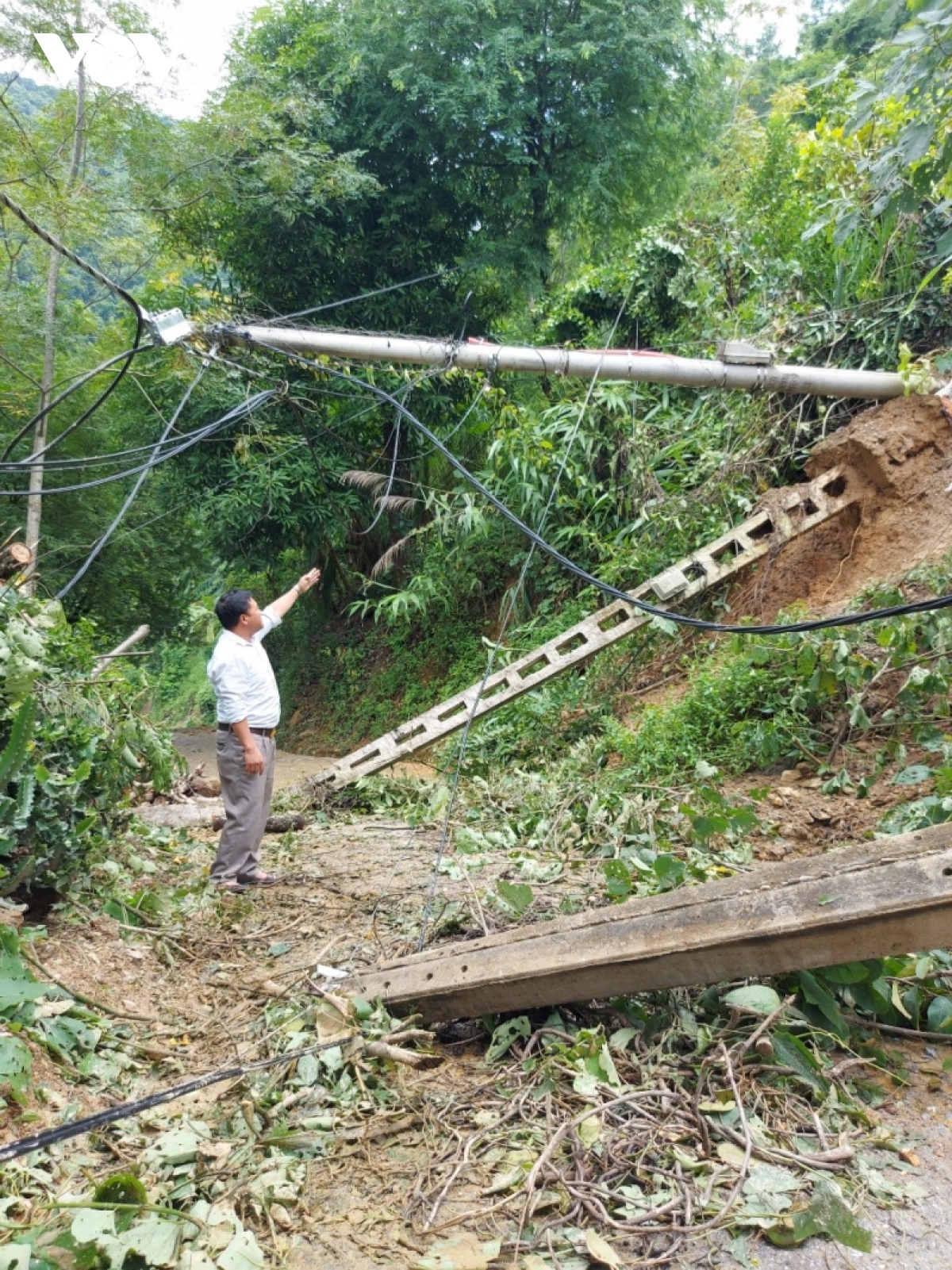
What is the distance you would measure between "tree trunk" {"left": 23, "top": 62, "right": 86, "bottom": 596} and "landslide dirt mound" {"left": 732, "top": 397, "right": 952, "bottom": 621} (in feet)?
23.1

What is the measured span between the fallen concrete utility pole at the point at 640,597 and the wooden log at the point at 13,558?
3.09m

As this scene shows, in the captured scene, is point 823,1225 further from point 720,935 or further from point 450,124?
point 450,124

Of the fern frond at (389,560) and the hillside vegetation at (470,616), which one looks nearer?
the hillside vegetation at (470,616)

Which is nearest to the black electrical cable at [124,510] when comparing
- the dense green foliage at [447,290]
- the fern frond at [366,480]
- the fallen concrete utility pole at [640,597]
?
the dense green foliage at [447,290]

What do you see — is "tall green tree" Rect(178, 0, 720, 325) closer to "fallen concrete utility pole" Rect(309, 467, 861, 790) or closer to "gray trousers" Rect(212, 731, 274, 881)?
"fallen concrete utility pole" Rect(309, 467, 861, 790)

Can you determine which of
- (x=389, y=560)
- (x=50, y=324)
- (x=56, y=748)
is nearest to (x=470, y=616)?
(x=389, y=560)

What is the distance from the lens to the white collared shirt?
4.36 metres

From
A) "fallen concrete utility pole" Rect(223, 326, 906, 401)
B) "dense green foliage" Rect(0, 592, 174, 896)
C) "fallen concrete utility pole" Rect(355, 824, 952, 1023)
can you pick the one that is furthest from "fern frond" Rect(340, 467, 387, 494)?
"fallen concrete utility pole" Rect(355, 824, 952, 1023)

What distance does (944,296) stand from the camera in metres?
6.68

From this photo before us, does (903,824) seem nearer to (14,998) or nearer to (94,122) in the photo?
(14,998)

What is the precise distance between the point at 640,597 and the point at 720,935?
4.72 m

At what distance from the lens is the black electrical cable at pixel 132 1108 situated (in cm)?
157

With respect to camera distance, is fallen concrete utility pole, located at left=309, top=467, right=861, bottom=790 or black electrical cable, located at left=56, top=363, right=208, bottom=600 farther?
fallen concrete utility pole, located at left=309, top=467, right=861, bottom=790

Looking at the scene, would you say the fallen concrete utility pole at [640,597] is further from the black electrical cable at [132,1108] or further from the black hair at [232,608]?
the black electrical cable at [132,1108]
